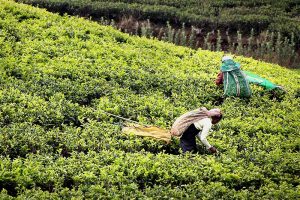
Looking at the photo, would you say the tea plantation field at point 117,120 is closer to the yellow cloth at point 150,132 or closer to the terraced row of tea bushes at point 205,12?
the yellow cloth at point 150,132

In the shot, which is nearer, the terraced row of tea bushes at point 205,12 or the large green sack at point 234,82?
the large green sack at point 234,82

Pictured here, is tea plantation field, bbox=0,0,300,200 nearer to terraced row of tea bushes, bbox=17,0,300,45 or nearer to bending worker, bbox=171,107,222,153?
bending worker, bbox=171,107,222,153

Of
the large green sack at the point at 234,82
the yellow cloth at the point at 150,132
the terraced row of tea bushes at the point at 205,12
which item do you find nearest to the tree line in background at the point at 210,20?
the terraced row of tea bushes at the point at 205,12

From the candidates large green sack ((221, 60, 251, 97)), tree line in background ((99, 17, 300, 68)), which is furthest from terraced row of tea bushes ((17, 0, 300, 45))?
large green sack ((221, 60, 251, 97))

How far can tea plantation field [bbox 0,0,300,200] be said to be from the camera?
20.8ft

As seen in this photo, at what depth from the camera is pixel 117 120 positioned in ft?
28.2

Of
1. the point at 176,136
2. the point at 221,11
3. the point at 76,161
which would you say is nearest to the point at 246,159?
the point at 176,136

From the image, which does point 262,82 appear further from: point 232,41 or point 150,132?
point 232,41

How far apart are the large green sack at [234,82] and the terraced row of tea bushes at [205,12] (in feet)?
33.7

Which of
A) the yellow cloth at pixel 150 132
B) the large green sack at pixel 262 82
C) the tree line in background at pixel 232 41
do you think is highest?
the large green sack at pixel 262 82

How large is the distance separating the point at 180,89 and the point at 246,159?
10.3 ft

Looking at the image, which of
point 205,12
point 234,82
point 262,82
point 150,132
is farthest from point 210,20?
point 150,132

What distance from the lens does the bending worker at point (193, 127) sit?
7605mm

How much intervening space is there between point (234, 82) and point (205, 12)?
12.3 metres
